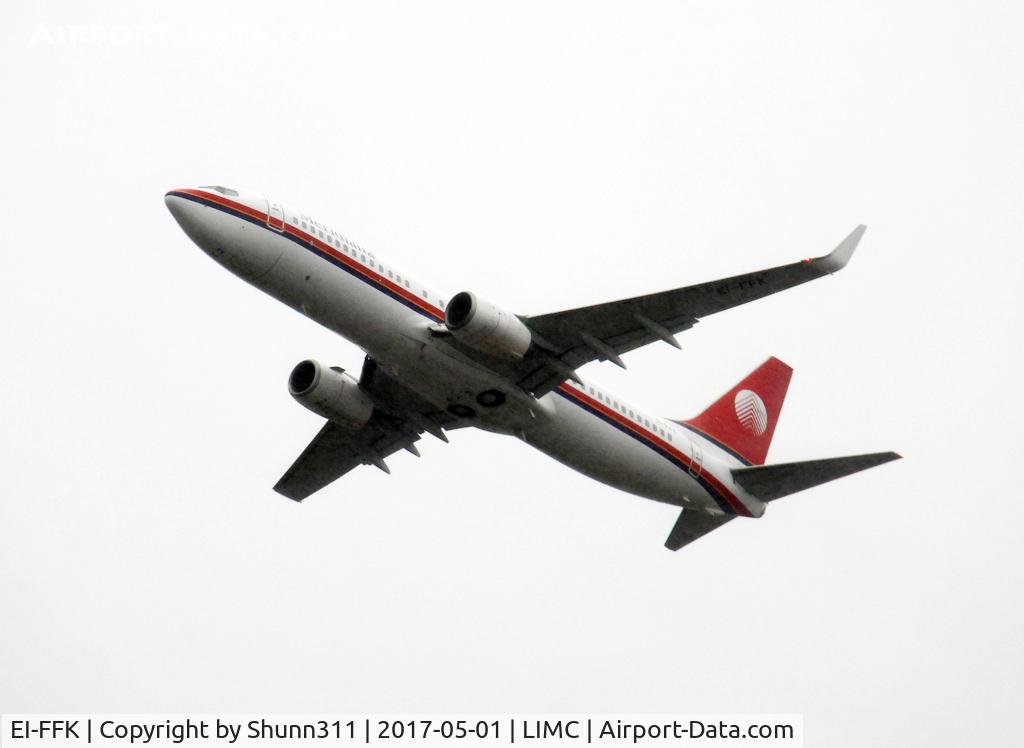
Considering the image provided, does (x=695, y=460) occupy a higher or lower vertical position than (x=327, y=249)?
lower

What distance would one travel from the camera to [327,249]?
3594 centimetres

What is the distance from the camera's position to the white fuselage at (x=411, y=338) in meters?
35.2

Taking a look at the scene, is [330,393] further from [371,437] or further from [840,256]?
[840,256]

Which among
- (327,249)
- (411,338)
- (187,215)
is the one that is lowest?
(411,338)

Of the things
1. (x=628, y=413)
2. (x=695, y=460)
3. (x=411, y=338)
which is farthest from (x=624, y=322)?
(x=695, y=460)

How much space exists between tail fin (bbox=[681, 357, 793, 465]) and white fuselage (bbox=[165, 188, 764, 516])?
107 inches

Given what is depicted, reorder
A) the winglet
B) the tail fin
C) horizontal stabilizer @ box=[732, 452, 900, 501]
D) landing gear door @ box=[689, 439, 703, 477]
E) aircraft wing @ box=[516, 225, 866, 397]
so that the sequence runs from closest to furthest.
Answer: the winglet, aircraft wing @ box=[516, 225, 866, 397], horizontal stabilizer @ box=[732, 452, 900, 501], landing gear door @ box=[689, 439, 703, 477], the tail fin

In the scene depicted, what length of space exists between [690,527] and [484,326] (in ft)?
37.5

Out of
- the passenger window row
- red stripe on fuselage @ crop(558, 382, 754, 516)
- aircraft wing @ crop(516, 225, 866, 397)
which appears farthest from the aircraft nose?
the passenger window row

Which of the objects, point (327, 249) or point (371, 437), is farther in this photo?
point (371, 437)

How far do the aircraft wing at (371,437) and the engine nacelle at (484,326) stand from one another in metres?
4.29

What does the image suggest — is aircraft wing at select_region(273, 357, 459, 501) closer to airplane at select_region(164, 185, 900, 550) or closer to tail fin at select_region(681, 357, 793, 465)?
airplane at select_region(164, 185, 900, 550)

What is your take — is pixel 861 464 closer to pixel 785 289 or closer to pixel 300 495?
pixel 785 289

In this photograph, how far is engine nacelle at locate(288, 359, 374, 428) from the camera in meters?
40.0
